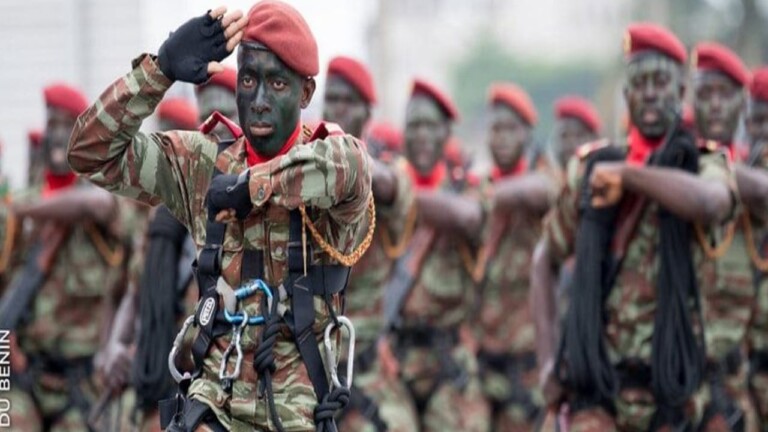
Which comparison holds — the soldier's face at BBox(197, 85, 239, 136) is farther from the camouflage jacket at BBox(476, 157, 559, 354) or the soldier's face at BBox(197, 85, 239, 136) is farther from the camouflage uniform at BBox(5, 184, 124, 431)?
the camouflage jacket at BBox(476, 157, 559, 354)

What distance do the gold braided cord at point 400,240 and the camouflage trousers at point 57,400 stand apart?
2.19m

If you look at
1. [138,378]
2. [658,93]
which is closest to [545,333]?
[658,93]

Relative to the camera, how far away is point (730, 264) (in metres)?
10.8

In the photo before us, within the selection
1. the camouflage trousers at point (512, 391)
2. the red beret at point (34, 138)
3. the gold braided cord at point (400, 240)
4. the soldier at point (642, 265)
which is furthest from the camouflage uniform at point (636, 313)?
the red beret at point (34, 138)

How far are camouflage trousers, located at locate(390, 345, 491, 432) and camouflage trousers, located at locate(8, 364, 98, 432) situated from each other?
2.02 meters

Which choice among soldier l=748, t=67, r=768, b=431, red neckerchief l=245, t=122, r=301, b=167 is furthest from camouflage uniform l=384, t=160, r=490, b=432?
red neckerchief l=245, t=122, r=301, b=167

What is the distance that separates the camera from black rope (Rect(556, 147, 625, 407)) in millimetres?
8352

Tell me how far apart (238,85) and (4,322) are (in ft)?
15.8

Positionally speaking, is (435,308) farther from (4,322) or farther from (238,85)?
Answer: (238,85)

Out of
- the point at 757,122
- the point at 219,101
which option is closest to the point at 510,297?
the point at 757,122

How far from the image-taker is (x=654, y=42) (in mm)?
8641

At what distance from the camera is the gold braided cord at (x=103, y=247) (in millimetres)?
10797

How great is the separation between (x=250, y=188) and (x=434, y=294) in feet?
17.4

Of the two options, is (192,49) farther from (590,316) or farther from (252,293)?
(590,316)
